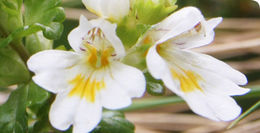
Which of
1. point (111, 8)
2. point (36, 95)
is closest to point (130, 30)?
point (111, 8)

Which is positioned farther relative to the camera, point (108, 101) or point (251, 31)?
point (251, 31)

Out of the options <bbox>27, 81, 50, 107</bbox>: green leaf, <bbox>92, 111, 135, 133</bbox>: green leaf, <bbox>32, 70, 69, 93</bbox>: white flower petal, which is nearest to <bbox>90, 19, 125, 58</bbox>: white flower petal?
<bbox>32, 70, 69, 93</bbox>: white flower petal

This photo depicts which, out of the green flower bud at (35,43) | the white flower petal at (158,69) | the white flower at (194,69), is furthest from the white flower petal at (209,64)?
the green flower bud at (35,43)

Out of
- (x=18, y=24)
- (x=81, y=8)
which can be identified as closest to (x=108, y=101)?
(x=18, y=24)

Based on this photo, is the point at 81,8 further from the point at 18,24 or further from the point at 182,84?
the point at 182,84

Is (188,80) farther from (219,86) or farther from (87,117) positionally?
(87,117)

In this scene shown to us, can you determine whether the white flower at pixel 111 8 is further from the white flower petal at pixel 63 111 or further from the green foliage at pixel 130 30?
the white flower petal at pixel 63 111
